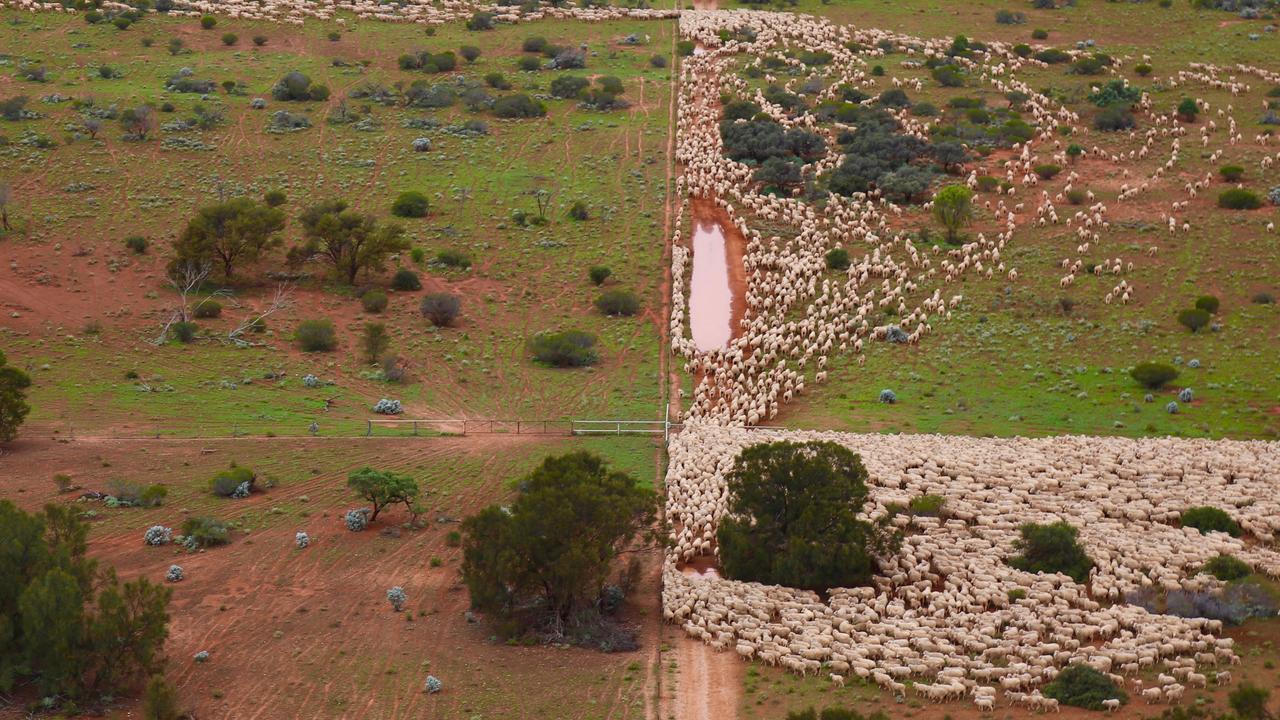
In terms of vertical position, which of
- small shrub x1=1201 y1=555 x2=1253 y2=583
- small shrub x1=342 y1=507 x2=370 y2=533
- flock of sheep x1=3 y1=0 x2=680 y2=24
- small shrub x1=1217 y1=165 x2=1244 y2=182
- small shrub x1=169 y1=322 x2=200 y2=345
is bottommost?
small shrub x1=342 y1=507 x2=370 y2=533

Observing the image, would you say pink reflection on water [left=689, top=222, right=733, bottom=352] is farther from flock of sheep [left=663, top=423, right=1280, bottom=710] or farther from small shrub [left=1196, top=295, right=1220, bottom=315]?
small shrub [left=1196, top=295, right=1220, bottom=315]

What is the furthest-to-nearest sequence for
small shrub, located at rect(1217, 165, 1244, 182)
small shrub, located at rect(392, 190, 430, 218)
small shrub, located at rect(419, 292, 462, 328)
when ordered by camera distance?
small shrub, located at rect(1217, 165, 1244, 182) → small shrub, located at rect(392, 190, 430, 218) → small shrub, located at rect(419, 292, 462, 328)

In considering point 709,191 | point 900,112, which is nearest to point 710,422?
point 709,191

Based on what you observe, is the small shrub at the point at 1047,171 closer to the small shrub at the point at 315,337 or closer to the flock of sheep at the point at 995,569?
the flock of sheep at the point at 995,569

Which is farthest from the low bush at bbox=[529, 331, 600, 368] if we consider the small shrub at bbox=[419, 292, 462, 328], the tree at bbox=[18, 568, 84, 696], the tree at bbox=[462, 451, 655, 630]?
the tree at bbox=[18, 568, 84, 696]

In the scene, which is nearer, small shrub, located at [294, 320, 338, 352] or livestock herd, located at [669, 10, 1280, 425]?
livestock herd, located at [669, 10, 1280, 425]

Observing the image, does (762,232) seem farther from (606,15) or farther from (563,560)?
(606,15)

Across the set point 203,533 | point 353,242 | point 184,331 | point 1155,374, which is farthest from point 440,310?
point 1155,374

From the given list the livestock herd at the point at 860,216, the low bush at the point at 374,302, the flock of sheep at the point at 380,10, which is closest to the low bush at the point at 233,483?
the livestock herd at the point at 860,216
